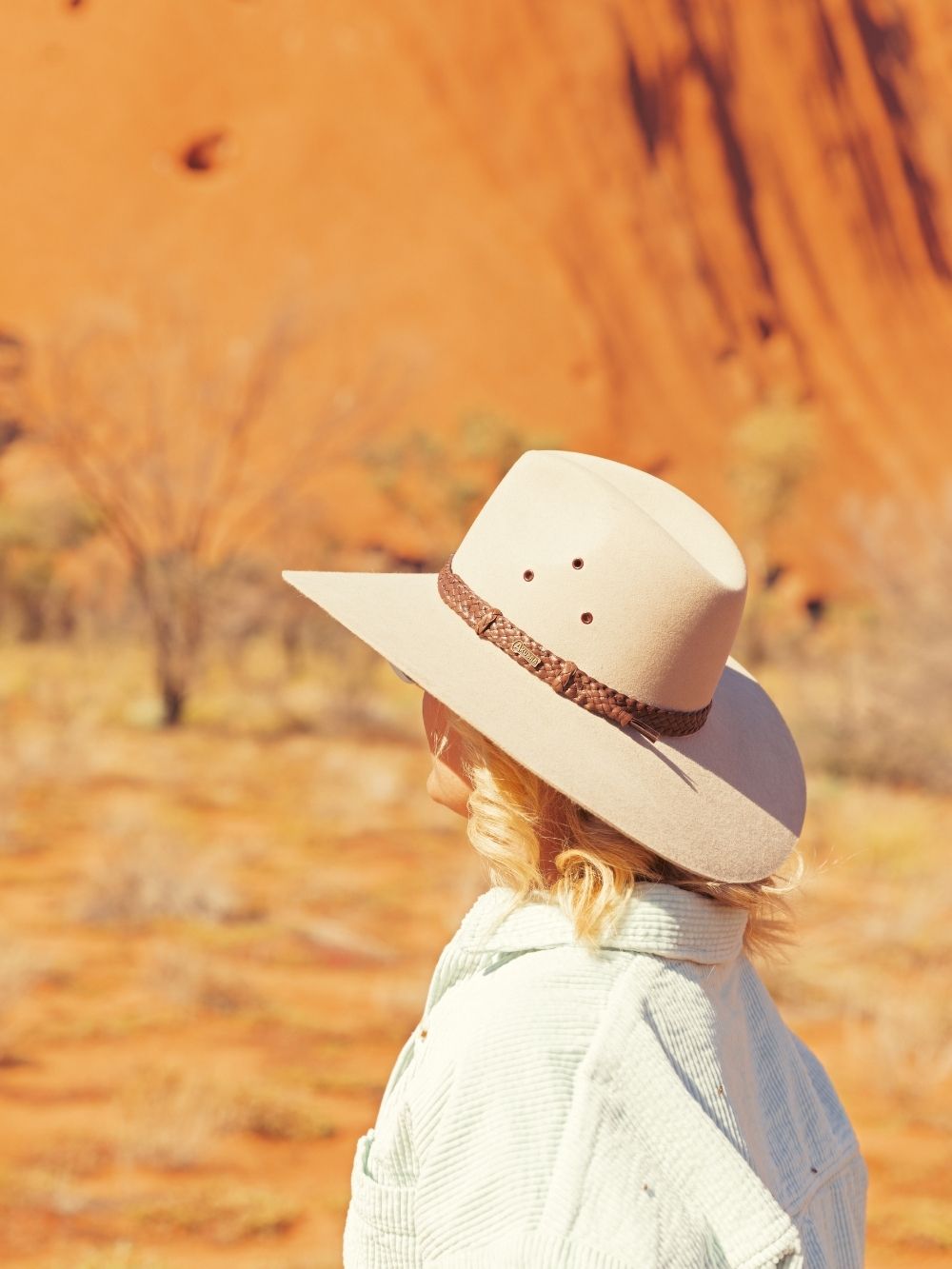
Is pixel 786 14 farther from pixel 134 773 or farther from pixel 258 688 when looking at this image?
pixel 134 773

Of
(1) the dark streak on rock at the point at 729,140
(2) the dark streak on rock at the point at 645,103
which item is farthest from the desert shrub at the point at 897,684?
(1) the dark streak on rock at the point at 729,140

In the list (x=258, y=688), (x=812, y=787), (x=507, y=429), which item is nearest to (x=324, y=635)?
(x=258, y=688)

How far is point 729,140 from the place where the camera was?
91.0 feet

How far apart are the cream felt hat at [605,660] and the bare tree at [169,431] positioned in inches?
418

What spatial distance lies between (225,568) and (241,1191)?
959cm

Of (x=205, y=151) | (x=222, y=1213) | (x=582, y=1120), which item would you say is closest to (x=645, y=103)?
(x=205, y=151)

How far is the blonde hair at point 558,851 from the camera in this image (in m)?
1.29

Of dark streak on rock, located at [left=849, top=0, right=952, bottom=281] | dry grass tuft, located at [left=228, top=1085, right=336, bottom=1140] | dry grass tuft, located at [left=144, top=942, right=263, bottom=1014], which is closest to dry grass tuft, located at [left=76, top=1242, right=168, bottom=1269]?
dry grass tuft, located at [left=228, top=1085, right=336, bottom=1140]

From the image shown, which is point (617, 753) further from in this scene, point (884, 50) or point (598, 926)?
point (884, 50)

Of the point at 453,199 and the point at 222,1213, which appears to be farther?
the point at 453,199

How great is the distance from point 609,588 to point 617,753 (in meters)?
0.17

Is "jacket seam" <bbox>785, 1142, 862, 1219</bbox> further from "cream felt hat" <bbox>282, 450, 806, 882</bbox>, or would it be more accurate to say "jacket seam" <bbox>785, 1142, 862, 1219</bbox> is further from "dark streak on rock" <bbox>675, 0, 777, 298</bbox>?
"dark streak on rock" <bbox>675, 0, 777, 298</bbox>

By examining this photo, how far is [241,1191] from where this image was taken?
3736 millimetres

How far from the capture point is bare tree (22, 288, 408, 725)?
12.2 meters
